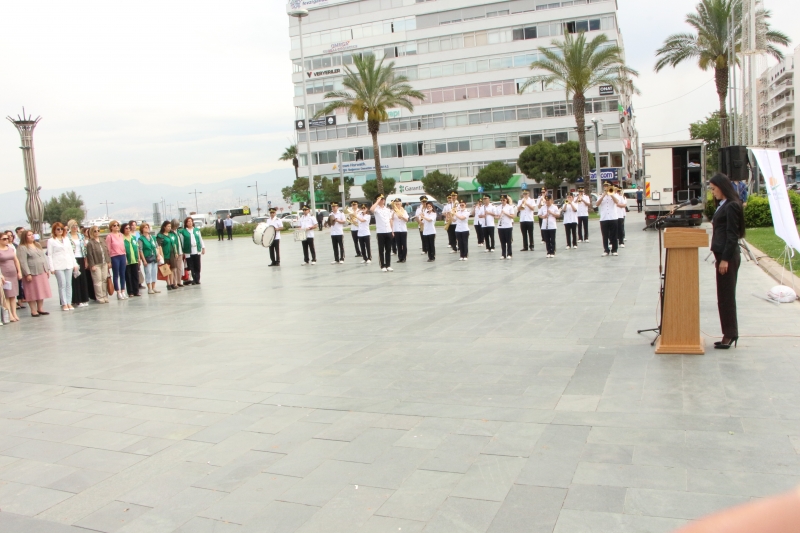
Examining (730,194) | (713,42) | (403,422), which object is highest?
(713,42)

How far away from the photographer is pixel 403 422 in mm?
5395

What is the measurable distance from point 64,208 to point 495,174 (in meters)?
65.7

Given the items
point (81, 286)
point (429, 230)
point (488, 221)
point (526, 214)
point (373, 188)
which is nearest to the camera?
point (81, 286)

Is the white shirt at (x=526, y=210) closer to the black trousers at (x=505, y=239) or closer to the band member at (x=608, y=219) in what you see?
the black trousers at (x=505, y=239)

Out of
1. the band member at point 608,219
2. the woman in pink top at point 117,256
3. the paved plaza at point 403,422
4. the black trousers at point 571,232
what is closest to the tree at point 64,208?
the woman in pink top at point 117,256

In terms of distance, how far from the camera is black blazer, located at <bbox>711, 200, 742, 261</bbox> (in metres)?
6.93

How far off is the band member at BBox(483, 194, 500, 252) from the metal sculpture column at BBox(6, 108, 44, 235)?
16507 mm

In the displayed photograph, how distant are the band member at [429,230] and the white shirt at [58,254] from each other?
923cm

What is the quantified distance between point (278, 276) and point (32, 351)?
851 cm

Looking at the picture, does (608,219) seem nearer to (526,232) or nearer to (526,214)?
(526,214)

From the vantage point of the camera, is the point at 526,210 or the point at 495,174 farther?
the point at 495,174

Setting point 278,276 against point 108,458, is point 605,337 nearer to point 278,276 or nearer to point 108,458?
point 108,458

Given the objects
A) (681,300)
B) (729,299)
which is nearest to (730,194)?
(729,299)

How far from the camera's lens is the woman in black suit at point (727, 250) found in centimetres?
694
